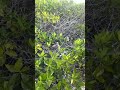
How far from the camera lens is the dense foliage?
1339 mm

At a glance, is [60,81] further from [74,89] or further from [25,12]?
[25,12]

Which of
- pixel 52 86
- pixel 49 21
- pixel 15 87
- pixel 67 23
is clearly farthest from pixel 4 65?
pixel 67 23

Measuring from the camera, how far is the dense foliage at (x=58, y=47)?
4.39 feet

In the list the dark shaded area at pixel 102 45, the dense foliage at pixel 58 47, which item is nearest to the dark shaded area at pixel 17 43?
the dense foliage at pixel 58 47

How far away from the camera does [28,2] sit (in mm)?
1347

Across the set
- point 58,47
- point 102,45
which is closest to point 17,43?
point 58,47

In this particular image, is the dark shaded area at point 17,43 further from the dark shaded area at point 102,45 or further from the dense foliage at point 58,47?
the dark shaded area at point 102,45

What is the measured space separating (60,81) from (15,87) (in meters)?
0.23

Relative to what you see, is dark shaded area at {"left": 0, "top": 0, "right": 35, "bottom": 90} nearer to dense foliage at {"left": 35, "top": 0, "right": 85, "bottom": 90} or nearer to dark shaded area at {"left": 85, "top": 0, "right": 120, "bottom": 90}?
dense foliage at {"left": 35, "top": 0, "right": 85, "bottom": 90}

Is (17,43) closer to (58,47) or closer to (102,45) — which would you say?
(58,47)

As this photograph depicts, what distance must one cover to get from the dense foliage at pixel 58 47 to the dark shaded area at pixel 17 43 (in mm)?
63

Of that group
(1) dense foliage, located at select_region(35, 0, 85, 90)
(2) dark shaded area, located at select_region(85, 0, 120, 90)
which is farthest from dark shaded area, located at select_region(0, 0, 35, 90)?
(2) dark shaded area, located at select_region(85, 0, 120, 90)

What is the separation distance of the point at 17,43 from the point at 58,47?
0.77 feet

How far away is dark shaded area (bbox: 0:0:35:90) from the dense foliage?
0.06m
